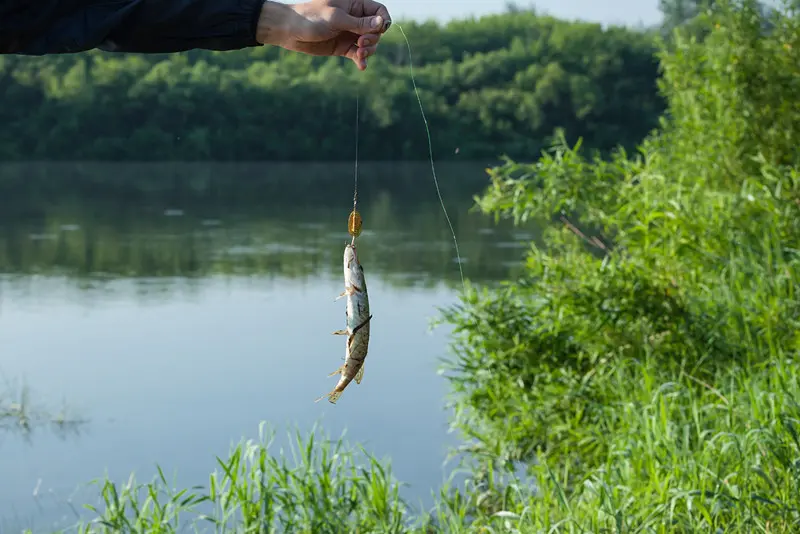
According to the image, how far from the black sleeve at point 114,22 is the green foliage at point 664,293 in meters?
3.42

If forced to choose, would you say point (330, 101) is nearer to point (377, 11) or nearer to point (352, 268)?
point (377, 11)

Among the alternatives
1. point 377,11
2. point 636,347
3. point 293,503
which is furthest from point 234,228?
point 377,11

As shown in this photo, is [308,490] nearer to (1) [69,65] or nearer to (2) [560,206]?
(2) [560,206]

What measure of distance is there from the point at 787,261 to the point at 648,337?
2.94ft

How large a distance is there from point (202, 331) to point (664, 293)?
885 centimetres

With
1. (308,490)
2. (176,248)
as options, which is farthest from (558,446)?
(176,248)

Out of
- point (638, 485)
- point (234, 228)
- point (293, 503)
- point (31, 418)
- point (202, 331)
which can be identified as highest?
point (638, 485)

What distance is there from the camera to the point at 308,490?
4.80 meters

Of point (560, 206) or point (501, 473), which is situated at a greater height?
point (560, 206)

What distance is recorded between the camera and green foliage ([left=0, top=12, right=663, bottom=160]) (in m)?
33.1

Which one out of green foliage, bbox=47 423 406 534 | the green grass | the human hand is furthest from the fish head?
green foliage, bbox=47 423 406 534

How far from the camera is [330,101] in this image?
33.0 metres

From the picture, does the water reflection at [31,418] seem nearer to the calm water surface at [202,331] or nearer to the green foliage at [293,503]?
the calm water surface at [202,331]

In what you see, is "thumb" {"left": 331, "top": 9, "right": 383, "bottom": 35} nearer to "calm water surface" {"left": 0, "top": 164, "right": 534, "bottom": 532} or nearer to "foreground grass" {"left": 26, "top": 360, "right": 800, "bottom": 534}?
"foreground grass" {"left": 26, "top": 360, "right": 800, "bottom": 534}
